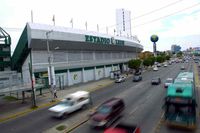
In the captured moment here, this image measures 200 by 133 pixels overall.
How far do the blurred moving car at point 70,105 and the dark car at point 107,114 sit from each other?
12.7 feet

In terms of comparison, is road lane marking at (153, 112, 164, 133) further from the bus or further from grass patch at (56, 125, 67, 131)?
grass patch at (56, 125, 67, 131)

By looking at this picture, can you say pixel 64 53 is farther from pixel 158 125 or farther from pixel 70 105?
pixel 158 125

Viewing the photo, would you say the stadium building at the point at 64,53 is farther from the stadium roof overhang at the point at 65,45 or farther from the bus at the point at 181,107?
the bus at the point at 181,107

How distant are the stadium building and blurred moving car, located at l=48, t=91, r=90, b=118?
10.0 metres

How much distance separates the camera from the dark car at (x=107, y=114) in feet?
53.1

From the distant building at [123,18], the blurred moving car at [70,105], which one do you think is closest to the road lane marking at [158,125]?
the blurred moving car at [70,105]

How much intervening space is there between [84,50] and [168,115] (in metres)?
38.2

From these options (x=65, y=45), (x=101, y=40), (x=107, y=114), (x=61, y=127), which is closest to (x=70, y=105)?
(x=61, y=127)

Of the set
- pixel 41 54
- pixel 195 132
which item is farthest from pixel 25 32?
pixel 195 132

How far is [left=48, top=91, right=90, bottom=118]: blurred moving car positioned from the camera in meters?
19.7

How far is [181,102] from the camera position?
47.3 feet

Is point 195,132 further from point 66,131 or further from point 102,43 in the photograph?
point 102,43

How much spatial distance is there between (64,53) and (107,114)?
101ft

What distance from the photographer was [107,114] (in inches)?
658
